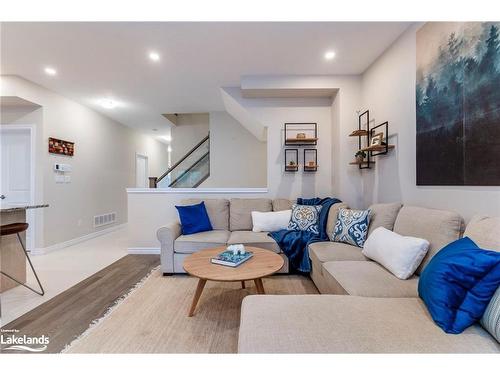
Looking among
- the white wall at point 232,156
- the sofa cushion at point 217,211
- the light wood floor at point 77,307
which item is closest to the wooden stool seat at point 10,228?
the light wood floor at point 77,307

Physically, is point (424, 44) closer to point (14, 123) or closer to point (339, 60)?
point (339, 60)

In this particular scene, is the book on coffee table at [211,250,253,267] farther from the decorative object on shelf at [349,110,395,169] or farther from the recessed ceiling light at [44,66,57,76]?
the recessed ceiling light at [44,66,57,76]

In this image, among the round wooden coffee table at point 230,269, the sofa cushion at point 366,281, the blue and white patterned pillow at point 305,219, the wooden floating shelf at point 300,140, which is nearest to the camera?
the sofa cushion at point 366,281

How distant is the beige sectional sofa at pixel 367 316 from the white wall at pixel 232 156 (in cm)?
357

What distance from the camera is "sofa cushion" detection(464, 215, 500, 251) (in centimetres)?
123

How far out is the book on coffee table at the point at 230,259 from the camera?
192 centimetres

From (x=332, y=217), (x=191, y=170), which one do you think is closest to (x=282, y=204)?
(x=332, y=217)

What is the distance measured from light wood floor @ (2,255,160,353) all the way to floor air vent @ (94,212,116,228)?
2.31 meters

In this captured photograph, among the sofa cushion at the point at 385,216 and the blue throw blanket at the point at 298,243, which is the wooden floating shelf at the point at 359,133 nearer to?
the sofa cushion at the point at 385,216

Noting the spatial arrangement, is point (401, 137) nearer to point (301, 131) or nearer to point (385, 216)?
point (385, 216)

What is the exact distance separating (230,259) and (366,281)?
1028 millimetres

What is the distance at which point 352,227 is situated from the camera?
239 centimetres

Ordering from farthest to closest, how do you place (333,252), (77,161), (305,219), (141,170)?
(141,170)
(77,161)
(305,219)
(333,252)
